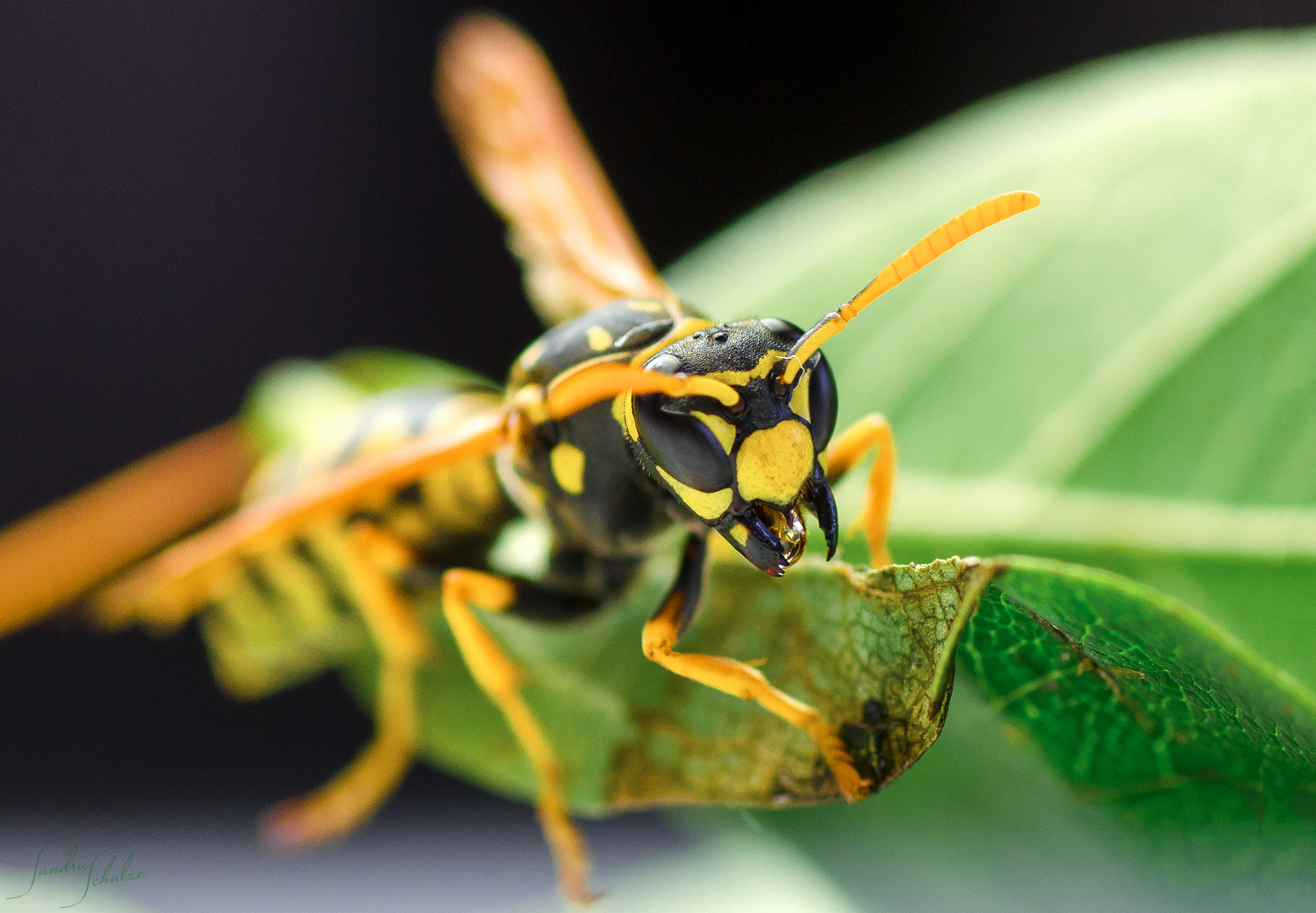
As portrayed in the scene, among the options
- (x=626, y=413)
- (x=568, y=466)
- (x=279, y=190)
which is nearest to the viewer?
(x=626, y=413)

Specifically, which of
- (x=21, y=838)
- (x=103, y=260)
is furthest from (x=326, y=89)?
(x=21, y=838)

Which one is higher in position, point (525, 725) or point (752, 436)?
point (752, 436)

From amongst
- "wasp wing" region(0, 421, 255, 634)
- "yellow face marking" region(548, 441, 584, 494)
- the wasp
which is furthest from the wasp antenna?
"wasp wing" region(0, 421, 255, 634)

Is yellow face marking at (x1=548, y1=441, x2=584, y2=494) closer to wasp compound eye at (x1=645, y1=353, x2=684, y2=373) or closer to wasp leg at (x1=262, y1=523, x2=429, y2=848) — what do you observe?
wasp compound eye at (x1=645, y1=353, x2=684, y2=373)

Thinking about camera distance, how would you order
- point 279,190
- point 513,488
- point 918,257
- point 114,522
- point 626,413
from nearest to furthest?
point 918,257 → point 626,413 → point 513,488 → point 114,522 → point 279,190

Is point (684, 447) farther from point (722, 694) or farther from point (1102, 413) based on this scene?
point (1102, 413)

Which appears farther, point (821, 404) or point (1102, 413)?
point (1102, 413)

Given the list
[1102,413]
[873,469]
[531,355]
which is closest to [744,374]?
[873,469]
